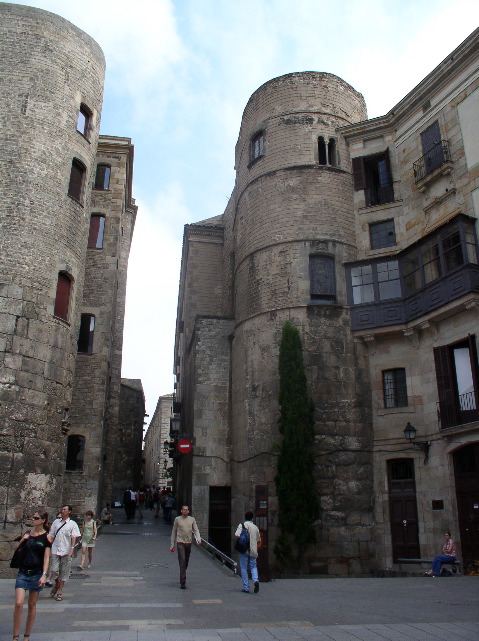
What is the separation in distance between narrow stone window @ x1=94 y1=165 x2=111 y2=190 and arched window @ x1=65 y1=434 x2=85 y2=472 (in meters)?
11.5

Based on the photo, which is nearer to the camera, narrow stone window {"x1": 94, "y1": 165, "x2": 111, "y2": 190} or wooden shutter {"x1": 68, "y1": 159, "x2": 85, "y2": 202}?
wooden shutter {"x1": 68, "y1": 159, "x2": 85, "y2": 202}

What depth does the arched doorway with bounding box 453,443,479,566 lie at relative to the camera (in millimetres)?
16172

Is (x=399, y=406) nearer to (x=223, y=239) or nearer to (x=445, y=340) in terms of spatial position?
(x=445, y=340)

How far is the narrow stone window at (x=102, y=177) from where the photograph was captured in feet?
86.3

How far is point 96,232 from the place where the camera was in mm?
25297

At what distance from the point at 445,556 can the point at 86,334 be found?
15.6 metres

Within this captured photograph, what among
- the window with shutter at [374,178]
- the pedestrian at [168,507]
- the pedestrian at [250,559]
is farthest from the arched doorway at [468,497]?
the pedestrian at [168,507]

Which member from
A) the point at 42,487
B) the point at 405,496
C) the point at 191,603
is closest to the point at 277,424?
the point at 405,496

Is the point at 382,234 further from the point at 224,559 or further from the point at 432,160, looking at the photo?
the point at 224,559

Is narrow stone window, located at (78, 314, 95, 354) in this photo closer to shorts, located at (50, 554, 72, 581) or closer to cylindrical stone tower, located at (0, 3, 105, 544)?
cylindrical stone tower, located at (0, 3, 105, 544)

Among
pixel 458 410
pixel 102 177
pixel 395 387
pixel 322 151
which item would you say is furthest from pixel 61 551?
pixel 102 177

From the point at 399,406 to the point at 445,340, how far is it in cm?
288

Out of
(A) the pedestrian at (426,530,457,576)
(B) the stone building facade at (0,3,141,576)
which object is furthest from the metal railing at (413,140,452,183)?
(A) the pedestrian at (426,530,457,576)

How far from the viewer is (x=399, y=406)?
19.4m
